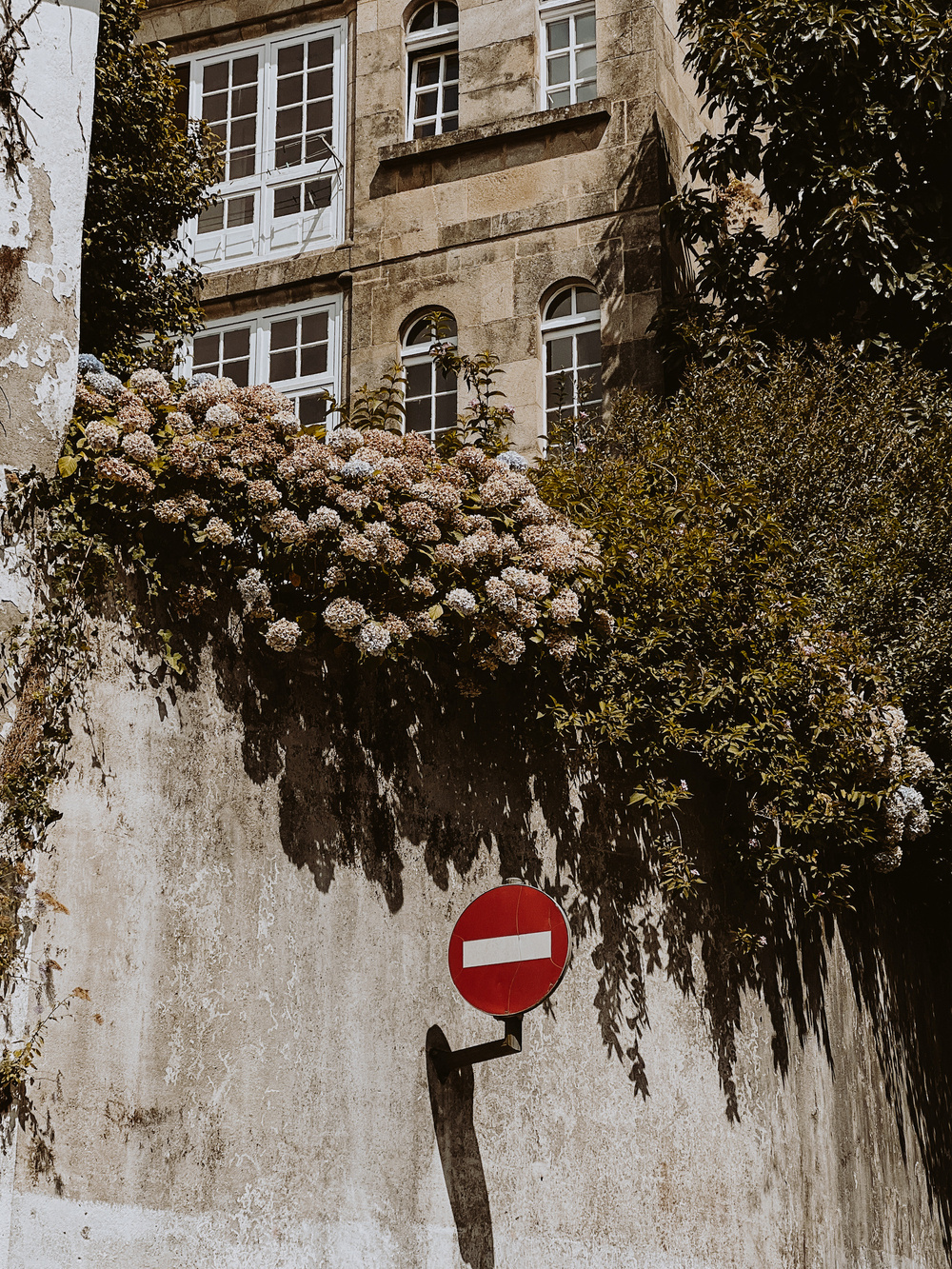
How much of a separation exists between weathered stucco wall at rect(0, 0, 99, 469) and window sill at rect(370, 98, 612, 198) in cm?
890

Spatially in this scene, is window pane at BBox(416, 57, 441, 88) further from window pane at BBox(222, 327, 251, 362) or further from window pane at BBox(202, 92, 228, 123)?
window pane at BBox(222, 327, 251, 362)

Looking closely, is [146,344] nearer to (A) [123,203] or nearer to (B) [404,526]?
(A) [123,203]

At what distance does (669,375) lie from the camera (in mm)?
13711

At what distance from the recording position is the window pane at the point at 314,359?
50.2 feet

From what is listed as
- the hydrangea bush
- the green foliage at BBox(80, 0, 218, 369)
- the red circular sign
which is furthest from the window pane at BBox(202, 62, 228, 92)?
the red circular sign

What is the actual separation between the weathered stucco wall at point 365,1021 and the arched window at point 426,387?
22.3 feet

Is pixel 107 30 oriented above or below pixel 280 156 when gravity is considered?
below

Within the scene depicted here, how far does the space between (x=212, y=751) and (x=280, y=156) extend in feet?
37.1

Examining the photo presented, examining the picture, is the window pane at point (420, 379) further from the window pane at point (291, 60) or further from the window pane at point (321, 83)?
the window pane at point (291, 60)

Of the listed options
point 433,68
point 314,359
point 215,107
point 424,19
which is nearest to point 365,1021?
point 314,359

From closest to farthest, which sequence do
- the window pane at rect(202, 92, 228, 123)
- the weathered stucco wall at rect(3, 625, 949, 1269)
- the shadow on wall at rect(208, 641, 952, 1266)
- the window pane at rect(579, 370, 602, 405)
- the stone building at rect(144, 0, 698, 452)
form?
the weathered stucco wall at rect(3, 625, 949, 1269), the shadow on wall at rect(208, 641, 952, 1266), the window pane at rect(579, 370, 602, 405), the stone building at rect(144, 0, 698, 452), the window pane at rect(202, 92, 228, 123)

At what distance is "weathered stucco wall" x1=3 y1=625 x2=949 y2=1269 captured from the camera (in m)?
5.52

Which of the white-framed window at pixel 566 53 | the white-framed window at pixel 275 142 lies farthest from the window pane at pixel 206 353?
the white-framed window at pixel 566 53

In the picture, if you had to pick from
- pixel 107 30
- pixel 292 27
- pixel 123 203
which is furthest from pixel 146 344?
pixel 292 27
